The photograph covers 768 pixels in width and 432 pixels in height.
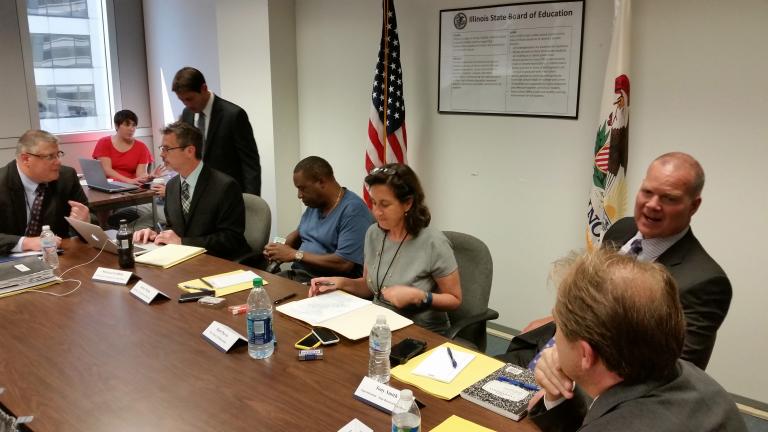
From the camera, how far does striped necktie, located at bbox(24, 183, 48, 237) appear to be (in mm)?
3250

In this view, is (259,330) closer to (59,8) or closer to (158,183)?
(158,183)

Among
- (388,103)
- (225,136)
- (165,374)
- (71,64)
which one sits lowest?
(165,374)

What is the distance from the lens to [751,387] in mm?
3068

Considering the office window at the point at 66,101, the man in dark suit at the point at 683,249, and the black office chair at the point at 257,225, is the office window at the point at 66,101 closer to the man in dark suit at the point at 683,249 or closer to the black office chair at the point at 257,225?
the black office chair at the point at 257,225

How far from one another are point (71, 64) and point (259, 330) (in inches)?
214

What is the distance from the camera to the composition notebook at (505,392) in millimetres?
1565

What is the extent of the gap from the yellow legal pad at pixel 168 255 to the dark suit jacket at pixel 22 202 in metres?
0.71

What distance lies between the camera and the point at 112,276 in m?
2.64

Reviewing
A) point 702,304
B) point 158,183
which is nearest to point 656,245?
point 702,304

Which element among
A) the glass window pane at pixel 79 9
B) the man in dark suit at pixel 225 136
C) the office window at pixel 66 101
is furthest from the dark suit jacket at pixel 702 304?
the glass window pane at pixel 79 9

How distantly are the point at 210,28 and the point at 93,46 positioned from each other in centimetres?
150

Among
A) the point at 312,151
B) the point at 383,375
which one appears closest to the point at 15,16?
the point at 312,151

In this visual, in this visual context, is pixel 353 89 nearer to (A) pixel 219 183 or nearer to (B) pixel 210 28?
(A) pixel 219 183

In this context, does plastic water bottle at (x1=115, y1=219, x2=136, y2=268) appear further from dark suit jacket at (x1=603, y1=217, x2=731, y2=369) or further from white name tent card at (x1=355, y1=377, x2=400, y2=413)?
dark suit jacket at (x1=603, y1=217, x2=731, y2=369)
